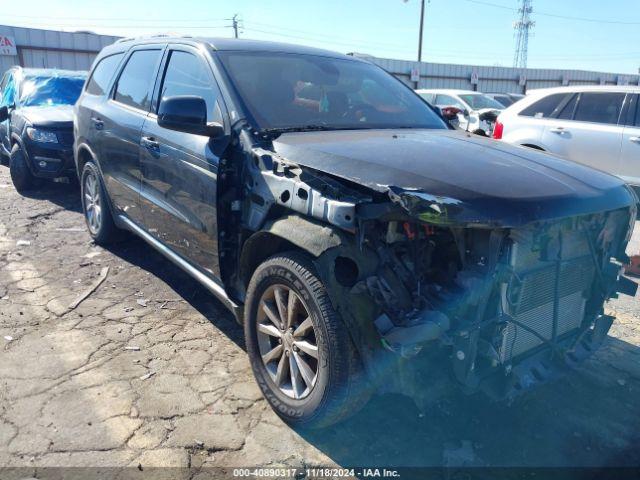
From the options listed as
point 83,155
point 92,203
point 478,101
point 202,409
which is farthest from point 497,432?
point 478,101

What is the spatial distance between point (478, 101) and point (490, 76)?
58.2ft

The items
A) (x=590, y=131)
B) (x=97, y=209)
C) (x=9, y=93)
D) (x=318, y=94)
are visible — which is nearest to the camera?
(x=318, y=94)

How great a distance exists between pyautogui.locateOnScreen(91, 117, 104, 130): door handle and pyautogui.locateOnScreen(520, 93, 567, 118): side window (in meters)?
6.28

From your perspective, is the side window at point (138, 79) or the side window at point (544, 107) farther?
the side window at point (544, 107)

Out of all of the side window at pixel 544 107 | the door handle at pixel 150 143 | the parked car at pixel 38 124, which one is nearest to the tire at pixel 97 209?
A: the door handle at pixel 150 143

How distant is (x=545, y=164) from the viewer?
2812 millimetres

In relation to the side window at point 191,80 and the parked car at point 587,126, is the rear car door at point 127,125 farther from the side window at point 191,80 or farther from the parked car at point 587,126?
the parked car at point 587,126

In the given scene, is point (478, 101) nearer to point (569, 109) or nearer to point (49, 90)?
point (569, 109)

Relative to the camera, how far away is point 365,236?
238 cm

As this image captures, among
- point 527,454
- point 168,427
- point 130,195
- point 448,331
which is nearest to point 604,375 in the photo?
point 527,454

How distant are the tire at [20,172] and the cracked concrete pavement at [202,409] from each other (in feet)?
13.3

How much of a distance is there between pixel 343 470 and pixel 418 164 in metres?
1.49

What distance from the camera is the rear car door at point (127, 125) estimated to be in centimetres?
407

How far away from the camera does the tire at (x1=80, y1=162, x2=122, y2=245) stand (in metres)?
5.02
